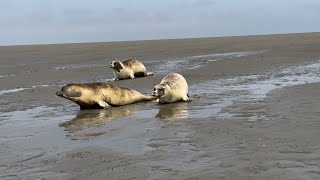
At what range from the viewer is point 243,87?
1300 cm

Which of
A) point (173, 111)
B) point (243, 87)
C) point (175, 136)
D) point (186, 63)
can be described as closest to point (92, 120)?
point (173, 111)

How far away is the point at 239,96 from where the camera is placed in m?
11.1

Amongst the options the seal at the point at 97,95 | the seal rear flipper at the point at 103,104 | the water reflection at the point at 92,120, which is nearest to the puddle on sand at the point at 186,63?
the seal at the point at 97,95

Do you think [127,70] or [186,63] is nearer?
[127,70]

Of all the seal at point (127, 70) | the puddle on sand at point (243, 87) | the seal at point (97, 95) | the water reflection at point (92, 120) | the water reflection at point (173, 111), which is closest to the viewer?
the water reflection at point (92, 120)

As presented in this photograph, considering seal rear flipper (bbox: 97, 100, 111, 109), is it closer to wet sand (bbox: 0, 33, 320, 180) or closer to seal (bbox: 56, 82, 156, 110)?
seal (bbox: 56, 82, 156, 110)

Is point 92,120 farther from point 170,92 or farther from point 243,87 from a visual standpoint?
point 243,87

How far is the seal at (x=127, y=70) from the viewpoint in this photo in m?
17.2

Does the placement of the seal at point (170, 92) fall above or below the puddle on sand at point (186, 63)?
above

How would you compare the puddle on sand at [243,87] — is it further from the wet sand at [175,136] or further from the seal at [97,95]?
the seal at [97,95]

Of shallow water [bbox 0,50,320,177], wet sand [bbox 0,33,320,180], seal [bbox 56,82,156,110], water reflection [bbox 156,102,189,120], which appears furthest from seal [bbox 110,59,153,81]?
water reflection [bbox 156,102,189,120]

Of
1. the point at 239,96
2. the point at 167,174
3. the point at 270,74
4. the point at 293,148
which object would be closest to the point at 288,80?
the point at 270,74

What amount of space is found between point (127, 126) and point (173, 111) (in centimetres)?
166

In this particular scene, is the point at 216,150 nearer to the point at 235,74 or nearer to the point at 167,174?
the point at 167,174
